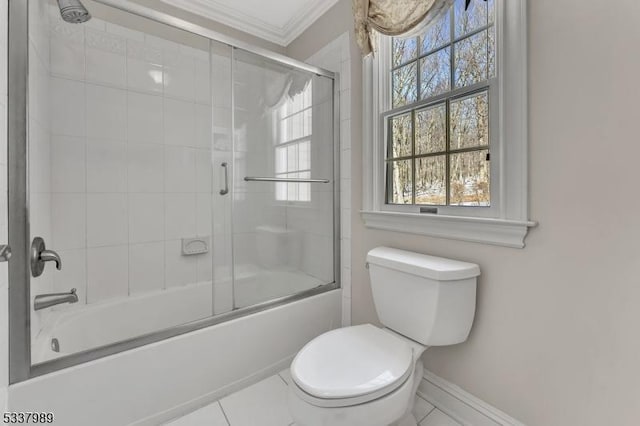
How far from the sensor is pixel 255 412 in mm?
1376

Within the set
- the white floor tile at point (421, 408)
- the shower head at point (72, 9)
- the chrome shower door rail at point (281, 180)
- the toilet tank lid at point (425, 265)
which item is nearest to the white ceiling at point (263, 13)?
the shower head at point (72, 9)

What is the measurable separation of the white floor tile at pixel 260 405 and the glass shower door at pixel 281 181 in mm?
454

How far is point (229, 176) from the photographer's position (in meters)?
1.71

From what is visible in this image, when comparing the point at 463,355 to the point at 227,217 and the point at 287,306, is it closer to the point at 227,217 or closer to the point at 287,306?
the point at 287,306

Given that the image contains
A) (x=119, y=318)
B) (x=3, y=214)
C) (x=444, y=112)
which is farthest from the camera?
(x=119, y=318)

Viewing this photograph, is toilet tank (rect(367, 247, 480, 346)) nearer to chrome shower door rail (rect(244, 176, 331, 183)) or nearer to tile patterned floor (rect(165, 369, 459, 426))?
tile patterned floor (rect(165, 369, 459, 426))

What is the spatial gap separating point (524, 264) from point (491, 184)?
1.12ft

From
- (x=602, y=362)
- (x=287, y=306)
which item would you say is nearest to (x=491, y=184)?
(x=602, y=362)

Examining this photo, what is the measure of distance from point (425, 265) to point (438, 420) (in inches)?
29.2

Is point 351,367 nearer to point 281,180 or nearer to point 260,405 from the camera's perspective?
point 260,405

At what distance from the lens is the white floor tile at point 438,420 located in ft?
4.25

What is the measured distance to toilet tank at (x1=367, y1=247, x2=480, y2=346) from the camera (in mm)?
1167

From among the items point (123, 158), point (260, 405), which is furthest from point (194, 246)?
point (260, 405)

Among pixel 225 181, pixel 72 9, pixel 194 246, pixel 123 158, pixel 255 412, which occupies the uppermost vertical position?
pixel 72 9
